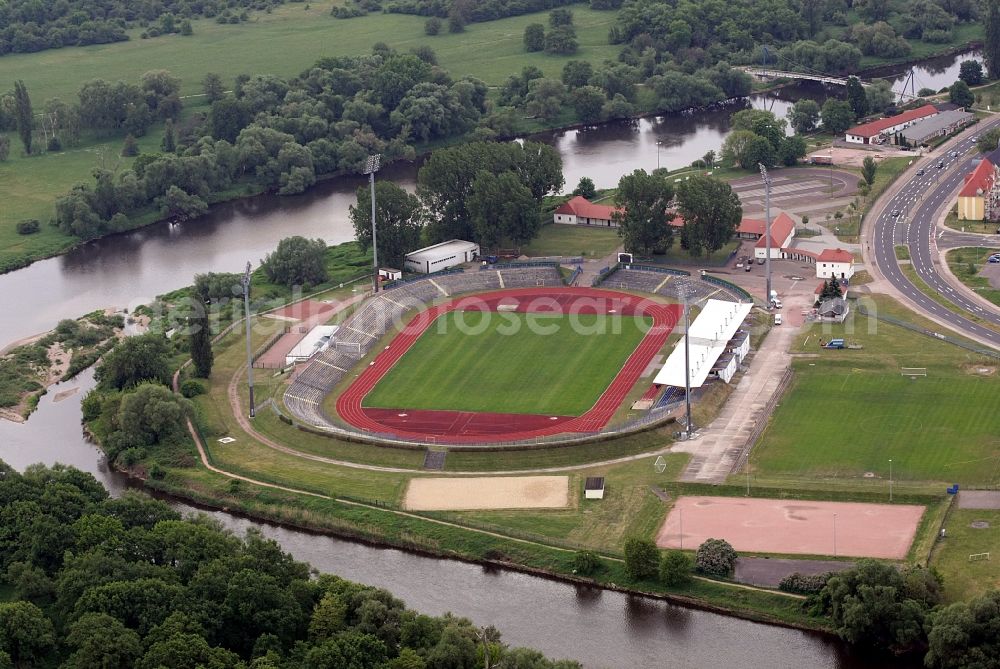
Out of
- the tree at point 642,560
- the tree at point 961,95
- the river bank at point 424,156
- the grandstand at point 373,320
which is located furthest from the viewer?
the tree at point 961,95

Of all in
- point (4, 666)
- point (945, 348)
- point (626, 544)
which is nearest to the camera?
point (4, 666)

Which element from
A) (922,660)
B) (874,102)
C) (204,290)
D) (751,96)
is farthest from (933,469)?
(751,96)

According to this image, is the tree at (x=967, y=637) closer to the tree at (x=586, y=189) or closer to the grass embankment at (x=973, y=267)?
the grass embankment at (x=973, y=267)

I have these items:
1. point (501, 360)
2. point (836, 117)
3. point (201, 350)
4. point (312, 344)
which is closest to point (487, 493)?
point (501, 360)

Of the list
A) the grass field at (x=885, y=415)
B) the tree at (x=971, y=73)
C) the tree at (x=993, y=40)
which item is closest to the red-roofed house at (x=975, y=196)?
the grass field at (x=885, y=415)

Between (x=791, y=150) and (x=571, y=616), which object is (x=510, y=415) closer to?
(x=571, y=616)

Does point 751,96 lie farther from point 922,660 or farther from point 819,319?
point 922,660

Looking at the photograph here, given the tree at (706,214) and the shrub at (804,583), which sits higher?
the tree at (706,214)
